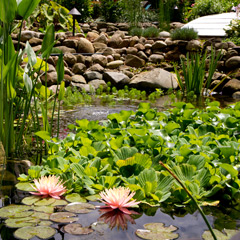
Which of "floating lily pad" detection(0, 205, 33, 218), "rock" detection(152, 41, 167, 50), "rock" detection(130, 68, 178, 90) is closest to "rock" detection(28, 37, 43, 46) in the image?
"rock" detection(130, 68, 178, 90)

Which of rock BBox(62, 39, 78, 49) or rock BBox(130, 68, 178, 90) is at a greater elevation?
rock BBox(62, 39, 78, 49)

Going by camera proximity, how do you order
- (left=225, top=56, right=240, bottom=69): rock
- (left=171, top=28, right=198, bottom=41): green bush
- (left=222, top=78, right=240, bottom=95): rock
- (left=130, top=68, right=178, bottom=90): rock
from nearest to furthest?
1. (left=222, top=78, right=240, bottom=95): rock
2. (left=130, top=68, right=178, bottom=90): rock
3. (left=225, top=56, right=240, bottom=69): rock
4. (left=171, top=28, right=198, bottom=41): green bush

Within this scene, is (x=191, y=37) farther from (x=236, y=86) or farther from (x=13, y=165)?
(x=13, y=165)

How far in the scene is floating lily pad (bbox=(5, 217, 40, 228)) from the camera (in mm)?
1527

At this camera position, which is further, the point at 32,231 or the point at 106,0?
the point at 106,0

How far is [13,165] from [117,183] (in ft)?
2.87

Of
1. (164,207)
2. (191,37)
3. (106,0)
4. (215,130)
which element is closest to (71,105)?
(215,130)

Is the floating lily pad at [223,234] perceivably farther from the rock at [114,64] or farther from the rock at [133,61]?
the rock at [133,61]

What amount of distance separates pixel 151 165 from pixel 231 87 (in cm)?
588

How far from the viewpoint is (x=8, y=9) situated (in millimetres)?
2074

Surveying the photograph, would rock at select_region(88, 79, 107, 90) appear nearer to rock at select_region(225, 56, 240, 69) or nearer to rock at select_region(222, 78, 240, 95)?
rock at select_region(222, 78, 240, 95)

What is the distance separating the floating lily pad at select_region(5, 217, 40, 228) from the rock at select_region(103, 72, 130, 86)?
655cm

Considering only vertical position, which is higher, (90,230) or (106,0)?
(106,0)

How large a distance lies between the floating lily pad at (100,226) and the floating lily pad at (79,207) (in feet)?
0.43
